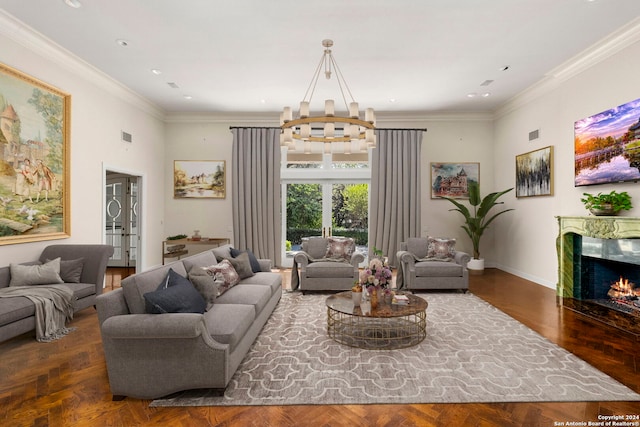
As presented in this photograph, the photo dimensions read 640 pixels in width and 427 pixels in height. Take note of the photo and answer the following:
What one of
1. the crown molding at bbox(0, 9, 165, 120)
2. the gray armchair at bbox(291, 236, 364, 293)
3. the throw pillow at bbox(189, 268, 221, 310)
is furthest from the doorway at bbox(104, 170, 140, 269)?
the throw pillow at bbox(189, 268, 221, 310)

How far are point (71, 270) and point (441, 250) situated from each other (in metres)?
5.33

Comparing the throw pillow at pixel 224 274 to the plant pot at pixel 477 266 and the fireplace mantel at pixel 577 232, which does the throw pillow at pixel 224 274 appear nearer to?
the fireplace mantel at pixel 577 232

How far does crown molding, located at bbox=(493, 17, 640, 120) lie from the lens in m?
4.06

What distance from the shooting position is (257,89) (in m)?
6.03

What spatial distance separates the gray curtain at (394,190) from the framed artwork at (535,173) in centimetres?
191

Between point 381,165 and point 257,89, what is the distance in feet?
10.0

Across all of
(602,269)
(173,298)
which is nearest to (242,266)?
(173,298)

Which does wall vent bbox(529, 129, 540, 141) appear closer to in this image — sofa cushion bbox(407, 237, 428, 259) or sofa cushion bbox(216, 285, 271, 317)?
sofa cushion bbox(407, 237, 428, 259)

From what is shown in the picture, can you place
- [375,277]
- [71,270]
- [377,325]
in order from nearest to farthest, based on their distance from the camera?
[375,277] < [377,325] < [71,270]

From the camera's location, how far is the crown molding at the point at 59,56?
3.87 meters

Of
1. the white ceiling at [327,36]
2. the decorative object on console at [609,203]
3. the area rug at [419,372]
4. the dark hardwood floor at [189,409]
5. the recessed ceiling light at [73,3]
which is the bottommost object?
the dark hardwood floor at [189,409]

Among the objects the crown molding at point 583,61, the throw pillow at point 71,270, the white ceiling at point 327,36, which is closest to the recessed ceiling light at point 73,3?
the white ceiling at point 327,36

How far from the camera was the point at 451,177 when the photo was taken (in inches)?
298

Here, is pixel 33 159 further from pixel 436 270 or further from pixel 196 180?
pixel 436 270
